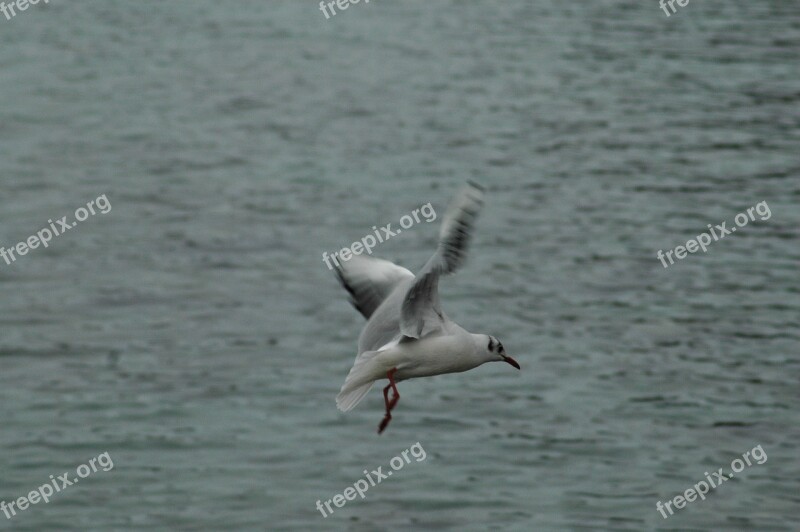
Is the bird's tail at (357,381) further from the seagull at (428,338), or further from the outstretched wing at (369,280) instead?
the outstretched wing at (369,280)

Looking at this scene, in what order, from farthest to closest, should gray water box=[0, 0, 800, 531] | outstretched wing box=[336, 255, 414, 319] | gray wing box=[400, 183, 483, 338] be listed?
gray water box=[0, 0, 800, 531], outstretched wing box=[336, 255, 414, 319], gray wing box=[400, 183, 483, 338]

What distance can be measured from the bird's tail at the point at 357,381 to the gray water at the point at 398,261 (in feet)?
27.7

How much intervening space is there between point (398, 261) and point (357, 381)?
16.4 meters

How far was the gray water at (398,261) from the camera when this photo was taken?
20828 millimetres

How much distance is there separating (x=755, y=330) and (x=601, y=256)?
436 centimetres

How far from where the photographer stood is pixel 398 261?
27562 mm

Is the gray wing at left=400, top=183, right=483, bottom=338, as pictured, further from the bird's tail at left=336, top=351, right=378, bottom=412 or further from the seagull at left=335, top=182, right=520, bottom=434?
the bird's tail at left=336, top=351, right=378, bottom=412

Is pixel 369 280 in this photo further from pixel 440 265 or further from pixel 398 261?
pixel 398 261

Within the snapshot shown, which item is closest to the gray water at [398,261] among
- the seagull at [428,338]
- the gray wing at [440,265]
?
the seagull at [428,338]

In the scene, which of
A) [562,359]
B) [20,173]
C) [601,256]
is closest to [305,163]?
[20,173]

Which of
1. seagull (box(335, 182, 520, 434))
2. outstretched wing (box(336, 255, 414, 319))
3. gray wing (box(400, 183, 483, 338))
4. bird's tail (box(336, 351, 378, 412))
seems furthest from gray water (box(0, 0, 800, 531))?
gray wing (box(400, 183, 483, 338))

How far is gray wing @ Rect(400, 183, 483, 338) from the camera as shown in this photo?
1058 cm

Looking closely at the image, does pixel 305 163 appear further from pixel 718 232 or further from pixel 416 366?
pixel 416 366

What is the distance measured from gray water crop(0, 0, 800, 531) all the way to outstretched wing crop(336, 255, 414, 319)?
24.5 ft
